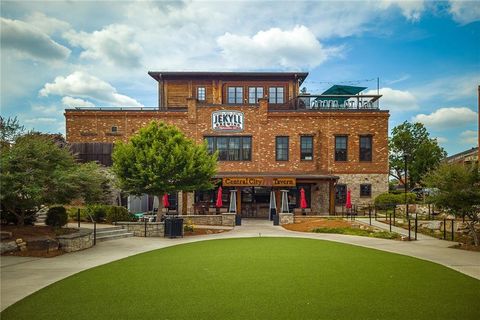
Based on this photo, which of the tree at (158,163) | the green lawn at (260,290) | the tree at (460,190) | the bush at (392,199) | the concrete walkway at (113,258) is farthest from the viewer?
the bush at (392,199)

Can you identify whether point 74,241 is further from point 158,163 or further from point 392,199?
point 392,199

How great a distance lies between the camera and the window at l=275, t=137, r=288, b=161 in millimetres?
30359

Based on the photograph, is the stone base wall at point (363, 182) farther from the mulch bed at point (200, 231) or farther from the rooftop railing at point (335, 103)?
the mulch bed at point (200, 231)

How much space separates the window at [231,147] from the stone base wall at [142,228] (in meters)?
12.1

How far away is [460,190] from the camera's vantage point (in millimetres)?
14469

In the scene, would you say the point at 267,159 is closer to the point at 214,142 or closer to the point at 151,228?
the point at 214,142

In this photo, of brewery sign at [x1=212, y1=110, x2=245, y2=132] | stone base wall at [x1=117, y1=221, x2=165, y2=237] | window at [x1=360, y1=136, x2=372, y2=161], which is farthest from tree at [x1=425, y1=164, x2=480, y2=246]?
brewery sign at [x1=212, y1=110, x2=245, y2=132]

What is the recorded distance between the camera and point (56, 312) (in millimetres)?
6871

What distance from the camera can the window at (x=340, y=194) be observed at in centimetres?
3016

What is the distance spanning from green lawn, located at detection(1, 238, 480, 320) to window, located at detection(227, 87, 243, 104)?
24.4 m

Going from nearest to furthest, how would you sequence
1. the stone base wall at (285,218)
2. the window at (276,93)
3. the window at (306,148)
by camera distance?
the stone base wall at (285,218)
the window at (306,148)
the window at (276,93)

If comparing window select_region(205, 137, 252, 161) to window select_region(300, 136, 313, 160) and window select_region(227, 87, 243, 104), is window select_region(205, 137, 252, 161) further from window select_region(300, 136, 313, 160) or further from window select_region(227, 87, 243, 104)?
window select_region(227, 87, 243, 104)

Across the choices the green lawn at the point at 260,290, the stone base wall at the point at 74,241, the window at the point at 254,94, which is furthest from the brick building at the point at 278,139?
the green lawn at the point at 260,290

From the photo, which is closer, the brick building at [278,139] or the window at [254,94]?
the brick building at [278,139]
